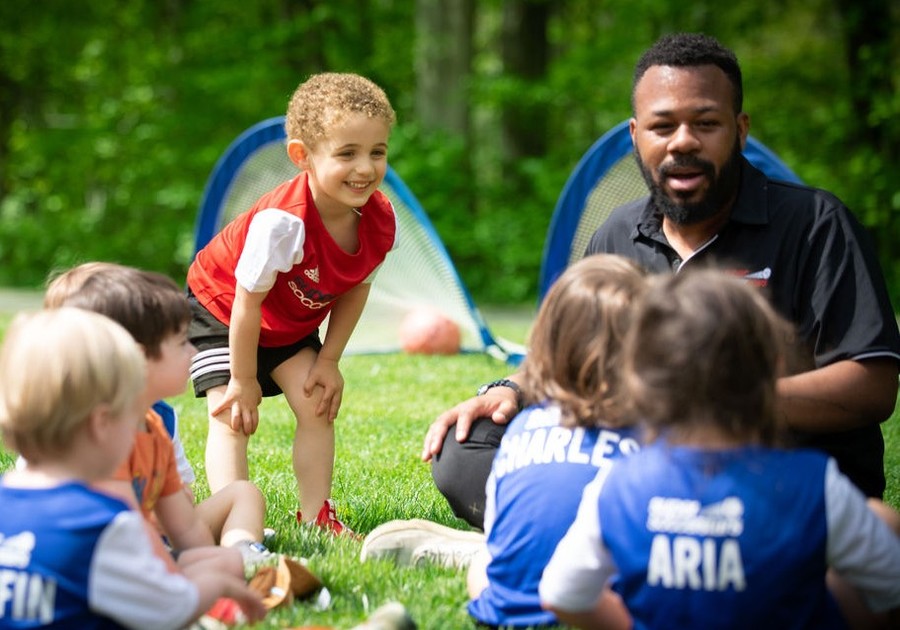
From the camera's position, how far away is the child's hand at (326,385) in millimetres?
3982

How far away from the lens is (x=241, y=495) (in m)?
3.44

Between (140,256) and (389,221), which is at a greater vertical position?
(389,221)

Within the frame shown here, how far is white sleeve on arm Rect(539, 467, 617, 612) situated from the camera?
232 cm

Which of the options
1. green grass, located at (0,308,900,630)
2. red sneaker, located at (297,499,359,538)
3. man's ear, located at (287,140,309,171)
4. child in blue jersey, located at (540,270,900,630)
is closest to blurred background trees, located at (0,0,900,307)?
green grass, located at (0,308,900,630)

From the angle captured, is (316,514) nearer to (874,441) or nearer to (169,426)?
(169,426)

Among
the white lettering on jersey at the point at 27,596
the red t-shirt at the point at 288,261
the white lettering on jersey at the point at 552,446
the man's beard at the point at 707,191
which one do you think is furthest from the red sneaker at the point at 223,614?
the man's beard at the point at 707,191

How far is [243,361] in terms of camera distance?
3.78 meters

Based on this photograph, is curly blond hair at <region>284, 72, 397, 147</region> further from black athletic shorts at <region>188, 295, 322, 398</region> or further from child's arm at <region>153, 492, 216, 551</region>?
child's arm at <region>153, 492, 216, 551</region>

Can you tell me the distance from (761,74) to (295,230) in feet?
38.7

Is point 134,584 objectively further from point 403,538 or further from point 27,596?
point 403,538

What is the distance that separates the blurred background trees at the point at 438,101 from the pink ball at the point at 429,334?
5.44 metres

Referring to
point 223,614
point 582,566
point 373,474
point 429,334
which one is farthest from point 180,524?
point 429,334

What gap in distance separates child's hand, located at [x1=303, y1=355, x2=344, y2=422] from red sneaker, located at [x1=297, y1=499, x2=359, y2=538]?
0.32 m

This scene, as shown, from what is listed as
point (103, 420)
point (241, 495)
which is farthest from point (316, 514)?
point (103, 420)
